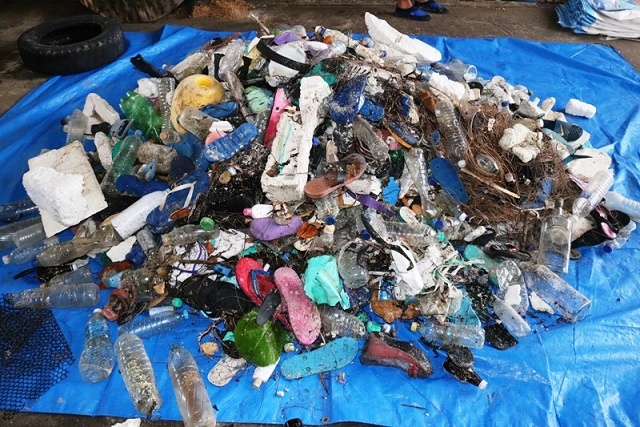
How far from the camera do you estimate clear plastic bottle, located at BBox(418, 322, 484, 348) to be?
7.70 feet

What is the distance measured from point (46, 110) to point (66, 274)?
1962 millimetres

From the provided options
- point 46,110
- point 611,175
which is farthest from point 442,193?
point 46,110

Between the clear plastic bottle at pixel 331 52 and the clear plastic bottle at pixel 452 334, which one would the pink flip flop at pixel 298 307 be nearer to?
the clear plastic bottle at pixel 452 334

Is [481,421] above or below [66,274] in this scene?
below

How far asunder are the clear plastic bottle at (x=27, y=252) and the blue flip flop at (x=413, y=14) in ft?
14.2

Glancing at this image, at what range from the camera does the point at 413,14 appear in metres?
5.36

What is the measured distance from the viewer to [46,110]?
13.0ft

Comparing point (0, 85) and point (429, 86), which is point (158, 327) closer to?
point (429, 86)

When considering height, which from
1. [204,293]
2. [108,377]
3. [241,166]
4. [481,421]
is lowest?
[481,421]

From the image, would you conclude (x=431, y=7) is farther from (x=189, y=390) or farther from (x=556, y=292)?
(x=189, y=390)

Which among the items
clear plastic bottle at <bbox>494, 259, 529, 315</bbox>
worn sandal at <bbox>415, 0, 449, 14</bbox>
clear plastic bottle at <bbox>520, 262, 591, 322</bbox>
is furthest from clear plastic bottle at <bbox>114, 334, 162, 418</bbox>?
worn sandal at <bbox>415, 0, 449, 14</bbox>

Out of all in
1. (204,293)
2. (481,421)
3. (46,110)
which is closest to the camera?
(481,421)

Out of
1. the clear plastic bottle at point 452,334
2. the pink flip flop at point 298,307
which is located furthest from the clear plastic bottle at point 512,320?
the pink flip flop at point 298,307

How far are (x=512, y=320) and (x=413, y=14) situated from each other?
406 centimetres
